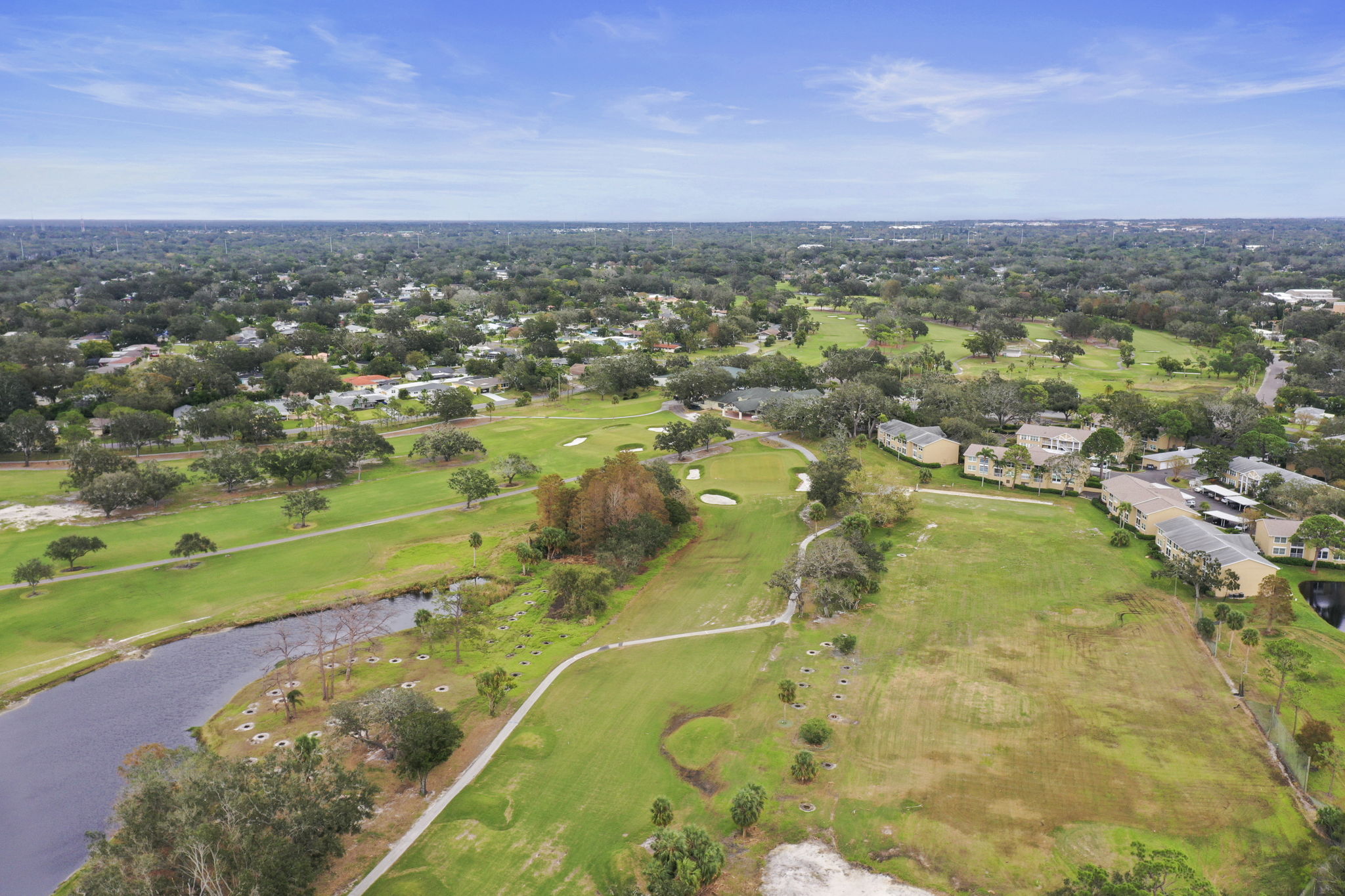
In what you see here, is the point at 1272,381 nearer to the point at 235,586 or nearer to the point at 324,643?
the point at 324,643

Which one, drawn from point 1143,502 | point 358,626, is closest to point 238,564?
point 358,626

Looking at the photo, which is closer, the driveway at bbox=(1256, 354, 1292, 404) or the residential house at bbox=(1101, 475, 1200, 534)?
the residential house at bbox=(1101, 475, 1200, 534)

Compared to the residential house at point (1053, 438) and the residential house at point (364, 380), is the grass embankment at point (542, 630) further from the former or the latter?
the residential house at point (364, 380)

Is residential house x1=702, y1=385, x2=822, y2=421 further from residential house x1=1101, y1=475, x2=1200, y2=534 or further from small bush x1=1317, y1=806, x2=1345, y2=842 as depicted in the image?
small bush x1=1317, y1=806, x2=1345, y2=842

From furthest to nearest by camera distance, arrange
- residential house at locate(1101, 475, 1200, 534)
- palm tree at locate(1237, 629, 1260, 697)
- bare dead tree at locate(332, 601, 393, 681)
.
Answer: residential house at locate(1101, 475, 1200, 534)
bare dead tree at locate(332, 601, 393, 681)
palm tree at locate(1237, 629, 1260, 697)

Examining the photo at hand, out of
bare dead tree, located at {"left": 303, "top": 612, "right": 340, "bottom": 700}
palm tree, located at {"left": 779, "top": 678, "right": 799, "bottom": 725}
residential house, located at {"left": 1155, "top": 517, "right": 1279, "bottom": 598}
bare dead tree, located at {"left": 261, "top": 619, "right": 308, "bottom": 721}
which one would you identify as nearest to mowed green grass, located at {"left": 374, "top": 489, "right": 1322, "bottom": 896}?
palm tree, located at {"left": 779, "top": 678, "right": 799, "bottom": 725}

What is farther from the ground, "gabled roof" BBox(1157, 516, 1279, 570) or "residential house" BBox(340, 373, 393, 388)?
"residential house" BBox(340, 373, 393, 388)

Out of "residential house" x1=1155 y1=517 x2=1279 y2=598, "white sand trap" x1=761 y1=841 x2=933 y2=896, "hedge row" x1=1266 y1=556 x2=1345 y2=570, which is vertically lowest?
"white sand trap" x1=761 y1=841 x2=933 y2=896
